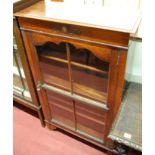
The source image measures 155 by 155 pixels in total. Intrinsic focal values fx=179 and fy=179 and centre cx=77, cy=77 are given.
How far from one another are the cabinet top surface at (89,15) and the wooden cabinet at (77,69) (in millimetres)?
13

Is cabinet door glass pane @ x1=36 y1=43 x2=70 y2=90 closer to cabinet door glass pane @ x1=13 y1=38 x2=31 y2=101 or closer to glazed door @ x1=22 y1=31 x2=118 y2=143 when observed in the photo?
glazed door @ x1=22 y1=31 x2=118 y2=143

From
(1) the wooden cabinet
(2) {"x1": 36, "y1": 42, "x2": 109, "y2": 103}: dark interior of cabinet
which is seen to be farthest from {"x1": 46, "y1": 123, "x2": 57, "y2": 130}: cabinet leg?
(2) {"x1": 36, "y1": 42, "x2": 109, "y2": 103}: dark interior of cabinet

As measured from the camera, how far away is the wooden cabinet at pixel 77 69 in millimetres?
808

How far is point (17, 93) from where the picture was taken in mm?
1515

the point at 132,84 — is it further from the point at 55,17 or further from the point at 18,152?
the point at 18,152

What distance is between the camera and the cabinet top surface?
74 centimetres

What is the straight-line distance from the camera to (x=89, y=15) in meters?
0.83

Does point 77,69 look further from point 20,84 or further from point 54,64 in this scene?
point 20,84

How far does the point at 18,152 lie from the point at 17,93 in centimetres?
48

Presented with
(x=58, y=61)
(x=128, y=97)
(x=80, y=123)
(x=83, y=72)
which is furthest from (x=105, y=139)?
(x=58, y=61)

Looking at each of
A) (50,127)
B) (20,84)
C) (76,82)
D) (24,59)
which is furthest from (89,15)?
(50,127)

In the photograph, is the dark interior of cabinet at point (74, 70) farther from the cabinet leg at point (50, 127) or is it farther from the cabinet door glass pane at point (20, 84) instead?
the cabinet leg at point (50, 127)

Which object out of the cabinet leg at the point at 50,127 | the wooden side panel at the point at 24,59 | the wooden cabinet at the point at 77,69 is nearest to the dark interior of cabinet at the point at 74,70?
the wooden cabinet at the point at 77,69

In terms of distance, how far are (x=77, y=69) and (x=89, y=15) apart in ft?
1.04
